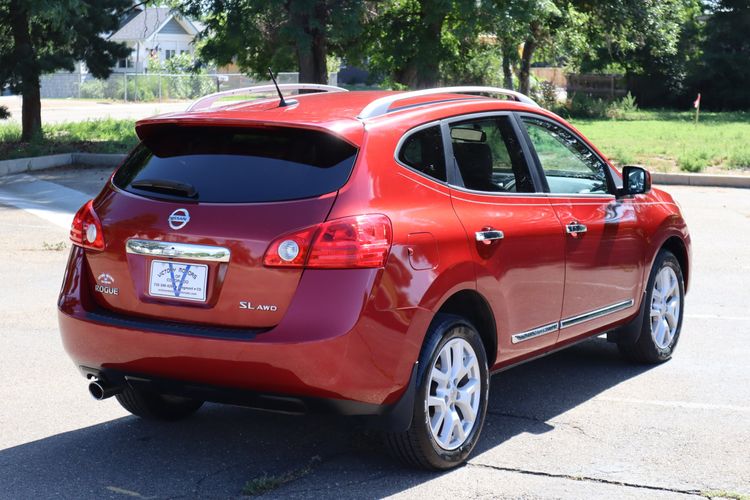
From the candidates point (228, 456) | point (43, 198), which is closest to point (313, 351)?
point (228, 456)

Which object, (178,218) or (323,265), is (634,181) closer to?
(323,265)

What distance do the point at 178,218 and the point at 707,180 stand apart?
51.6ft

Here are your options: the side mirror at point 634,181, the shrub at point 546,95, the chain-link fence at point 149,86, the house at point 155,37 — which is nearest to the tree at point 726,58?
the shrub at point 546,95

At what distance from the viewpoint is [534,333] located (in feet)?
18.9

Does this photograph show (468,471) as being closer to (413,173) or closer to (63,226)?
(413,173)

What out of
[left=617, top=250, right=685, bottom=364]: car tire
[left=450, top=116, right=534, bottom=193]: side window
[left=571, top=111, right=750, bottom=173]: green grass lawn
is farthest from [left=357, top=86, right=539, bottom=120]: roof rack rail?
[left=571, top=111, right=750, bottom=173]: green grass lawn

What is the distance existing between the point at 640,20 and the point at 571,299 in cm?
3161

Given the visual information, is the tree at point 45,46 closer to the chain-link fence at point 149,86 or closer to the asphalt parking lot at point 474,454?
the asphalt parking lot at point 474,454

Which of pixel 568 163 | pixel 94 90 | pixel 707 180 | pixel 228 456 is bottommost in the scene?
pixel 94 90

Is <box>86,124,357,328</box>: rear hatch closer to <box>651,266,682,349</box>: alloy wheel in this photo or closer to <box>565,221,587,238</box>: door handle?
<box>565,221,587,238</box>: door handle

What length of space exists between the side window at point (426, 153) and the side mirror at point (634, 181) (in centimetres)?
179

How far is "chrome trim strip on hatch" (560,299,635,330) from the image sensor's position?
6075 mm

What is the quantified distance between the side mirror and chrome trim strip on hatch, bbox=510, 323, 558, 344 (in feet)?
3.75

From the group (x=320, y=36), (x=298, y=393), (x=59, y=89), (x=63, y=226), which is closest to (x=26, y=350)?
(x=298, y=393)
